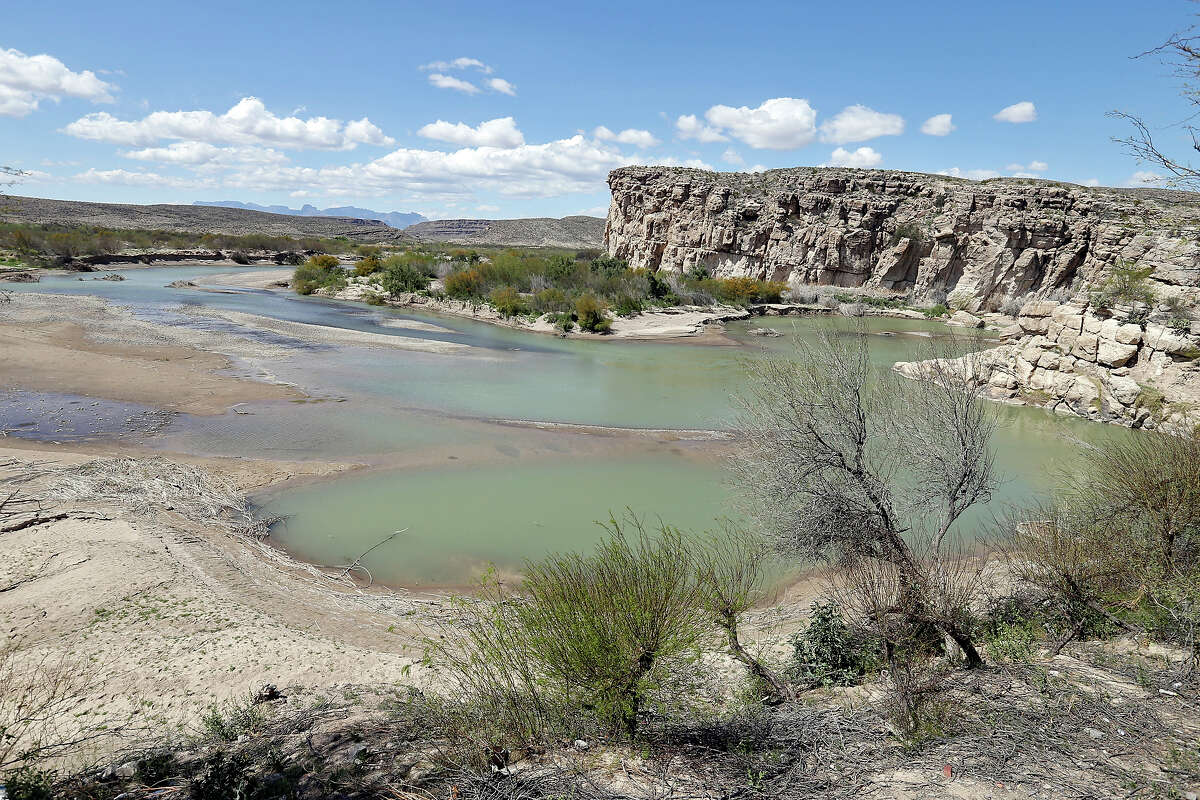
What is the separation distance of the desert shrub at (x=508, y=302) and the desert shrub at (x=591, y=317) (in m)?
4.54

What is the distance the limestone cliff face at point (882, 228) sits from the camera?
45875mm

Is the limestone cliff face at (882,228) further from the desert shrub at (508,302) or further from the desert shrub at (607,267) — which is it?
the desert shrub at (508,302)

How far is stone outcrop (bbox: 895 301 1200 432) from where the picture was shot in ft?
63.1

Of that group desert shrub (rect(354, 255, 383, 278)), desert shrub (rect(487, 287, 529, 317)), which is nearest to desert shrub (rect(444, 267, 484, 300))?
desert shrub (rect(487, 287, 529, 317))

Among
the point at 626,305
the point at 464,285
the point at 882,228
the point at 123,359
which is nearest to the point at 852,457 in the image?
the point at 123,359

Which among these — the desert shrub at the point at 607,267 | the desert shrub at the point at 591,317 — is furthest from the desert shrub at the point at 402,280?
the desert shrub at the point at 591,317

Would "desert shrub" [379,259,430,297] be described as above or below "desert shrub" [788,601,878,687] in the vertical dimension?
above

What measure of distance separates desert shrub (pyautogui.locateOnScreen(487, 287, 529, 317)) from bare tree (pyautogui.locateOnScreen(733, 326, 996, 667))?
34722mm

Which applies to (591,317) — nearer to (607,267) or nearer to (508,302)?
(508,302)

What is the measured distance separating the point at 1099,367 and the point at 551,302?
29684 millimetres

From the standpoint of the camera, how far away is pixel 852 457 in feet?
25.0

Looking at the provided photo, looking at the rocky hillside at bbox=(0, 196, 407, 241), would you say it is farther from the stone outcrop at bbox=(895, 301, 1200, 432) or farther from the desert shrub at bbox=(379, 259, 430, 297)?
the stone outcrop at bbox=(895, 301, 1200, 432)

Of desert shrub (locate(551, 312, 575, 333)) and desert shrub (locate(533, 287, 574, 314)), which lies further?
desert shrub (locate(533, 287, 574, 314))

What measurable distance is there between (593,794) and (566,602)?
1.32 meters
